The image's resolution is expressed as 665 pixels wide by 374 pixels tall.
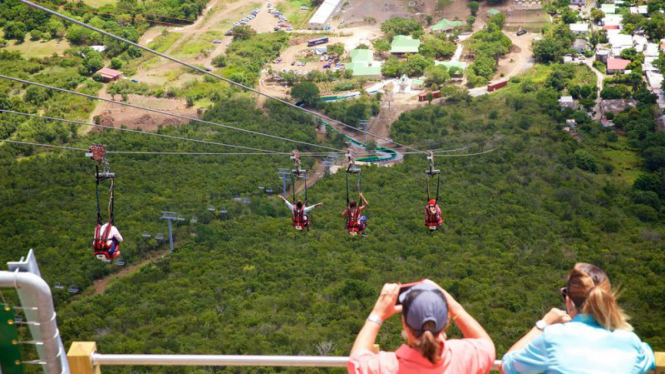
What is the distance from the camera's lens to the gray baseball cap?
3.54m

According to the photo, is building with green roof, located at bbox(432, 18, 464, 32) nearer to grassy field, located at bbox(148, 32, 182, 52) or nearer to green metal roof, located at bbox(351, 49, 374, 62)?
green metal roof, located at bbox(351, 49, 374, 62)

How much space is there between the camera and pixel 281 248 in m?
32.5

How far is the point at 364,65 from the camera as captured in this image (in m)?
56.2

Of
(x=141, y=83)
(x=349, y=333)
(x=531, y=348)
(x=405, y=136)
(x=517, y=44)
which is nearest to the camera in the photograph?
(x=531, y=348)

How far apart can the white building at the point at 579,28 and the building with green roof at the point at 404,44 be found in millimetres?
10959

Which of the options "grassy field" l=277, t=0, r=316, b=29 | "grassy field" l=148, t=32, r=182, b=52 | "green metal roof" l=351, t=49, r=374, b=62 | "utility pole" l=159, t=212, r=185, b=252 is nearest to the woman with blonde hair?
"utility pole" l=159, t=212, r=185, b=252

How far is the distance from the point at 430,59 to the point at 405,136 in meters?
11.6

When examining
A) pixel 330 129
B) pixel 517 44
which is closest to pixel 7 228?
pixel 330 129

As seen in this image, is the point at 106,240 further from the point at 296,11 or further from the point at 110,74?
the point at 296,11

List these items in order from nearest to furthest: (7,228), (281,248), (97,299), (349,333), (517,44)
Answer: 1. (349,333)
2. (97,299)
3. (281,248)
4. (7,228)
5. (517,44)

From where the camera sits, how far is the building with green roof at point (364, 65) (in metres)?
55.3

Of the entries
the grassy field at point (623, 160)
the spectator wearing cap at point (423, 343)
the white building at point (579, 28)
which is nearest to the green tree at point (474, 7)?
the white building at point (579, 28)

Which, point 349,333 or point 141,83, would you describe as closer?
point 349,333

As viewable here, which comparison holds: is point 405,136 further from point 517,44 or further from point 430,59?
point 517,44
